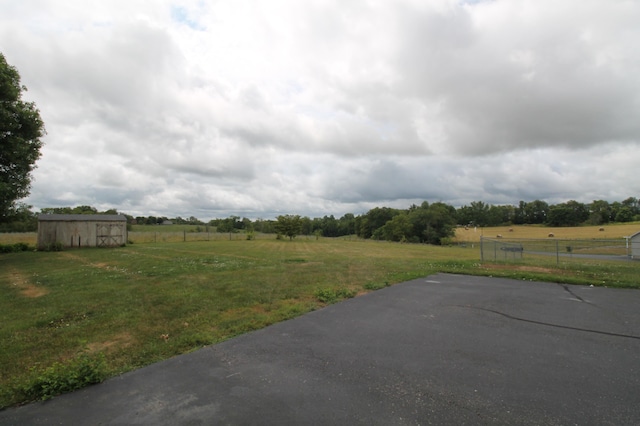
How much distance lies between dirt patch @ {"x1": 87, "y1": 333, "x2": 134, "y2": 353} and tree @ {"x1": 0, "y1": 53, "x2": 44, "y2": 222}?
665 inches

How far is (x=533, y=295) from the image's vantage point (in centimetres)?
886

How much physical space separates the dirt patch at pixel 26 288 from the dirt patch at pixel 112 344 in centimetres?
563

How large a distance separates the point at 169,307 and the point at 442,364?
5906mm

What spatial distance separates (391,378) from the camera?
3881 mm

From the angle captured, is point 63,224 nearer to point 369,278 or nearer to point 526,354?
point 369,278

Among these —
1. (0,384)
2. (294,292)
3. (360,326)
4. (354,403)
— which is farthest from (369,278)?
(0,384)

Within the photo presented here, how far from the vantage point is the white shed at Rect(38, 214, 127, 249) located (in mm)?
28625

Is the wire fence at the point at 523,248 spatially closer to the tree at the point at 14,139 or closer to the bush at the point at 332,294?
the bush at the point at 332,294

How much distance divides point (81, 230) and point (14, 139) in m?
14.6

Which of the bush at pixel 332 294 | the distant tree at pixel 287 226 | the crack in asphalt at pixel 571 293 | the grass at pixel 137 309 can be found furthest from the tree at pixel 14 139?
the distant tree at pixel 287 226

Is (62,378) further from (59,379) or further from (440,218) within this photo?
(440,218)

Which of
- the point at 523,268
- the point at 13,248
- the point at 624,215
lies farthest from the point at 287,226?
the point at 624,215

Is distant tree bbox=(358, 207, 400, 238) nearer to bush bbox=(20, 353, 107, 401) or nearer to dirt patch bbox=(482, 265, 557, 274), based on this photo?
dirt patch bbox=(482, 265, 557, 274)

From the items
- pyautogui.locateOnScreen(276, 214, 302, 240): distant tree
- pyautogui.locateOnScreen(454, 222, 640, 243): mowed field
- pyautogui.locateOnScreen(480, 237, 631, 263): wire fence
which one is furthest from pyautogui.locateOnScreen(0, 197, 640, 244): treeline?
pyautogui.locateOnScreen(480, 237, 631, 263): wire fence
